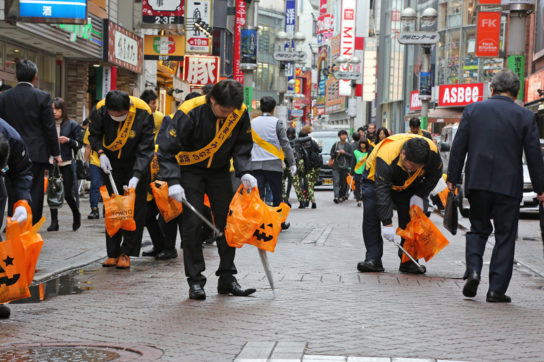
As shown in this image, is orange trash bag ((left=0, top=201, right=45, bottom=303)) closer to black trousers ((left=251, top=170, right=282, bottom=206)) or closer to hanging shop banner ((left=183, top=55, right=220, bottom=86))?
black trousers ((left=251, top=170, right=282, bottom=206))

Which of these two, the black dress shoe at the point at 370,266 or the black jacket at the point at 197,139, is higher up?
the black jacket at the point at 197,139

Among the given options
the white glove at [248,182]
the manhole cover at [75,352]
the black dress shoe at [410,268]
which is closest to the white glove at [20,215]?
the manhole cover at [75,352]

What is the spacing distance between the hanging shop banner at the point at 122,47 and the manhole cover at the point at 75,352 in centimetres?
1782

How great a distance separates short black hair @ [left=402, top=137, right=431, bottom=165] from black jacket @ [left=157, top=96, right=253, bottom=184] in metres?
1.66

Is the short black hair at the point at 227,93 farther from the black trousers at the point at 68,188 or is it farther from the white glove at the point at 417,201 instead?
the black trousers at the point at 68,188

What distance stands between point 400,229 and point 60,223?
245 inches

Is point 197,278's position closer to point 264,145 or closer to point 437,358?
point 437,358

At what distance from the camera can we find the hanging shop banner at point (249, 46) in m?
31.9

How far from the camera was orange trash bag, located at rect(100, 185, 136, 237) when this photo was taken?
29.2 ft

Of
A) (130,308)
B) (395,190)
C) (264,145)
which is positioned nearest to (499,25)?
(264,145)

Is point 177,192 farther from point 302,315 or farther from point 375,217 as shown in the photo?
point 375,217

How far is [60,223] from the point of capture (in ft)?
45.3

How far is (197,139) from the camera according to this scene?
7.26 m

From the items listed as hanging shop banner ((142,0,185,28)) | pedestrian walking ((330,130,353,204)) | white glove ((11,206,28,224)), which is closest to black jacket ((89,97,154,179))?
white glove ((11,206,28,224))
